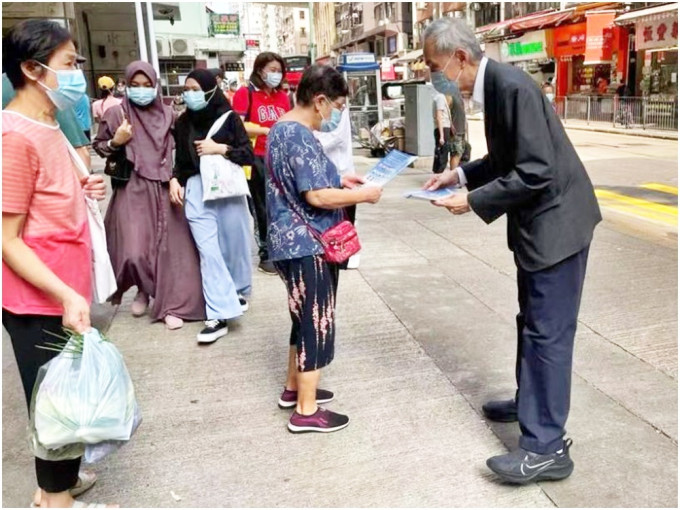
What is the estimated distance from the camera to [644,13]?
67.5ft

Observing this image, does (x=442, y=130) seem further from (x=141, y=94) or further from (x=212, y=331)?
(x=212, y=331)

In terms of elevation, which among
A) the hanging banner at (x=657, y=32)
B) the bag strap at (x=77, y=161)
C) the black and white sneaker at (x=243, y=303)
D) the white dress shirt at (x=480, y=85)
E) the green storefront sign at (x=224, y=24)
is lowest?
the black and white sneaker at (x=243, y=303)

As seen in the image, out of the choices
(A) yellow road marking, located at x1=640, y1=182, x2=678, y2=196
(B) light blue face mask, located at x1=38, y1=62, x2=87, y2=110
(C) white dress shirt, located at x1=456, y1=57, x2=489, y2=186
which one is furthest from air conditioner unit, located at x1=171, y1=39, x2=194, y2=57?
(C) white dress shirt, located at x1=456, y1=57, x2=489, y2=186

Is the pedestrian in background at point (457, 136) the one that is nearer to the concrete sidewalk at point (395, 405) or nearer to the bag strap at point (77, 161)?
the concrete sidewalk at point (395, 405)

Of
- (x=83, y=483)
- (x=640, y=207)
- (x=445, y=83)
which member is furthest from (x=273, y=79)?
(x=640, y=207)

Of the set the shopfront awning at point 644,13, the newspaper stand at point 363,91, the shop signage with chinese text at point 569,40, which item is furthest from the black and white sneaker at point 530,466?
the shop signage with chinese text at point 569,40

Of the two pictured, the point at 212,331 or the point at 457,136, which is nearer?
the point at 212,331

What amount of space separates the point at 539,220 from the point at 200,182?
8.19 feet

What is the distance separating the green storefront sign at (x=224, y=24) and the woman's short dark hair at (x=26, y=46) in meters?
31.8

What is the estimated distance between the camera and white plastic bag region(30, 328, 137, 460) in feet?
6.77

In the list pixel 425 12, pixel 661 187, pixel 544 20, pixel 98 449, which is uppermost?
pixel 425 12

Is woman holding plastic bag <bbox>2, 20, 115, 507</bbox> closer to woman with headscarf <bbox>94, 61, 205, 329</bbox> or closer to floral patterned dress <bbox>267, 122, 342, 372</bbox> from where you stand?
floral patterned dress <bbox>267, 122, 342, 372</bbox>

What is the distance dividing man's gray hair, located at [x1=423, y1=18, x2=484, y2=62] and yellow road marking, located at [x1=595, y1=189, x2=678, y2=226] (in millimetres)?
5914

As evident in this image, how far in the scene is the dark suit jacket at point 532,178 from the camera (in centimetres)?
230
